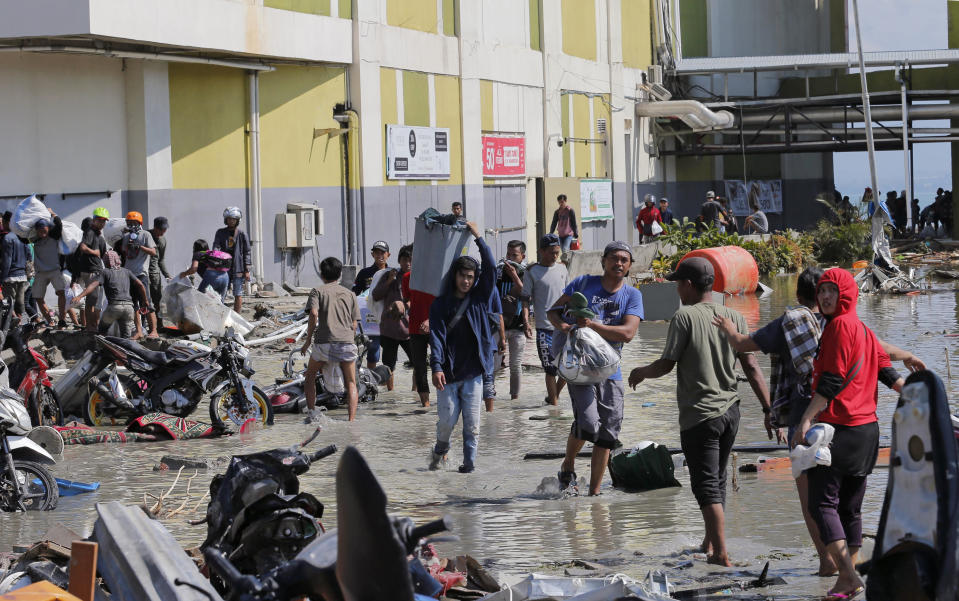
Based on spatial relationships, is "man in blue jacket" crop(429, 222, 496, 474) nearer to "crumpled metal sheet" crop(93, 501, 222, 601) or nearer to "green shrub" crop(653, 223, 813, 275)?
"crumpled metal sheet" crop(93, 501, 222, 601)

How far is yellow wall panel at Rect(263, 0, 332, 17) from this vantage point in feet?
73.3

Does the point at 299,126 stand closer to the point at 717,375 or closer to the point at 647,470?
the point at 647,470

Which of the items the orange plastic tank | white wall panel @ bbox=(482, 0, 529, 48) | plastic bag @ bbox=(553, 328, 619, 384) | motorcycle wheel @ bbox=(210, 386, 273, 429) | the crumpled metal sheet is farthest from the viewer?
white wall panel @ bbox=(482, 0, 529, 48)

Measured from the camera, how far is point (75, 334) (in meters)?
15.8

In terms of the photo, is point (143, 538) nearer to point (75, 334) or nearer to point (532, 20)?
point (75, 334)

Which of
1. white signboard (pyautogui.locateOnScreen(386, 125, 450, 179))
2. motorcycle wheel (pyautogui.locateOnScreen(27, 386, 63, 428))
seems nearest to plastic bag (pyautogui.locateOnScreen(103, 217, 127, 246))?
motorcycle wheel (pyautogui.locateOnScreen(27, 386, 63, 428))

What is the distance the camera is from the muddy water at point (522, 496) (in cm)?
732

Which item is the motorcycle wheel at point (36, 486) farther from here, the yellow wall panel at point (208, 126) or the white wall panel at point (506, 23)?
the white wall panel at point (506, 23)

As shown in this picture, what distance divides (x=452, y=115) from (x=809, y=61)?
14.4 meters

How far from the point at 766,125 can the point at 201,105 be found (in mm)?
22177

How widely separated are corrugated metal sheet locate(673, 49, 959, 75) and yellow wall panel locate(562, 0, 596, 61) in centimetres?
553

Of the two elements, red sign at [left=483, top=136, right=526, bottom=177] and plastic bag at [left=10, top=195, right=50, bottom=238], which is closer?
plastic bag at [left=10, top=195, right=50, bottom=238]

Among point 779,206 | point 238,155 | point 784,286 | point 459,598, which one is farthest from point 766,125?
point 459,598

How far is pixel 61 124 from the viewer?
19.8m
